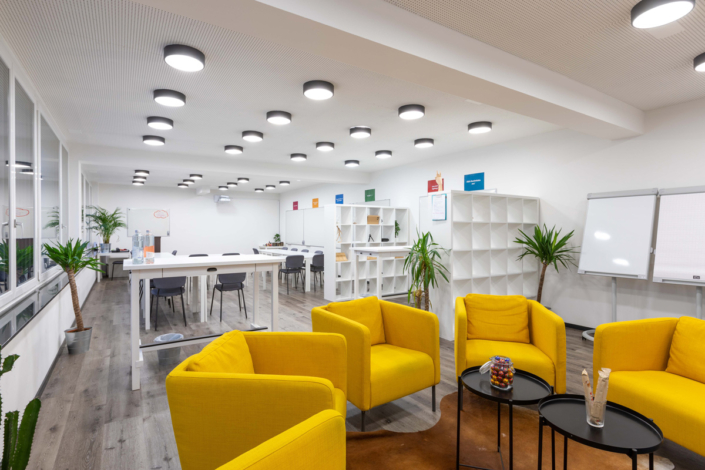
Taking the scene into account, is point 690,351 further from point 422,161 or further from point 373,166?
point 373,166

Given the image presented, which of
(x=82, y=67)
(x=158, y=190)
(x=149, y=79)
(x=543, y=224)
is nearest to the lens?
(x=82, y=67)

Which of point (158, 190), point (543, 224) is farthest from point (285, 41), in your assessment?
point (158, 190)

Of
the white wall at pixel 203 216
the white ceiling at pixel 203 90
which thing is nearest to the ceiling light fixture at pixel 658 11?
the white ceiling at pixel 203 90

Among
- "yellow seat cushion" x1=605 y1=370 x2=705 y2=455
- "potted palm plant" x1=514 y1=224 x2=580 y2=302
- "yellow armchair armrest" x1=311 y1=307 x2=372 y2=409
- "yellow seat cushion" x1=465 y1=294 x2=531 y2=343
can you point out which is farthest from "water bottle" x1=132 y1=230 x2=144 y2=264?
"potted palm plant" x1=514 y1=224 x2=580 y2=302

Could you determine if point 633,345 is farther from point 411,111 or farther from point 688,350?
point 411,111

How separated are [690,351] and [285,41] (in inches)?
126

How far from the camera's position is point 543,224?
5457 mm

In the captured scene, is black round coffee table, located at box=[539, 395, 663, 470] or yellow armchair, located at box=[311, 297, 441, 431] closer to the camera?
black round coffee table, located at box=[539, 395, 663, 470]

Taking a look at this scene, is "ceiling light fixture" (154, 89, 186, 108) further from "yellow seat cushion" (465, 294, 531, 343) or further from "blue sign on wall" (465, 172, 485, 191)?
"blue sign on wall" (465, 172, 485, 191)

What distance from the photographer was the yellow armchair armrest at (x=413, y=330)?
2668 mm

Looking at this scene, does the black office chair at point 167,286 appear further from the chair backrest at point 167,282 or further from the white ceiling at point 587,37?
the white ceiling at point 587,37

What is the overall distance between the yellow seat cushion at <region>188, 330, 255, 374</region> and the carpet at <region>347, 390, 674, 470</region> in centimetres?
86

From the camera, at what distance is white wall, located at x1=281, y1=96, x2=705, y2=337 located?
159 inches

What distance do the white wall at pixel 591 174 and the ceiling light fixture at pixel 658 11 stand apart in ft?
7.67
